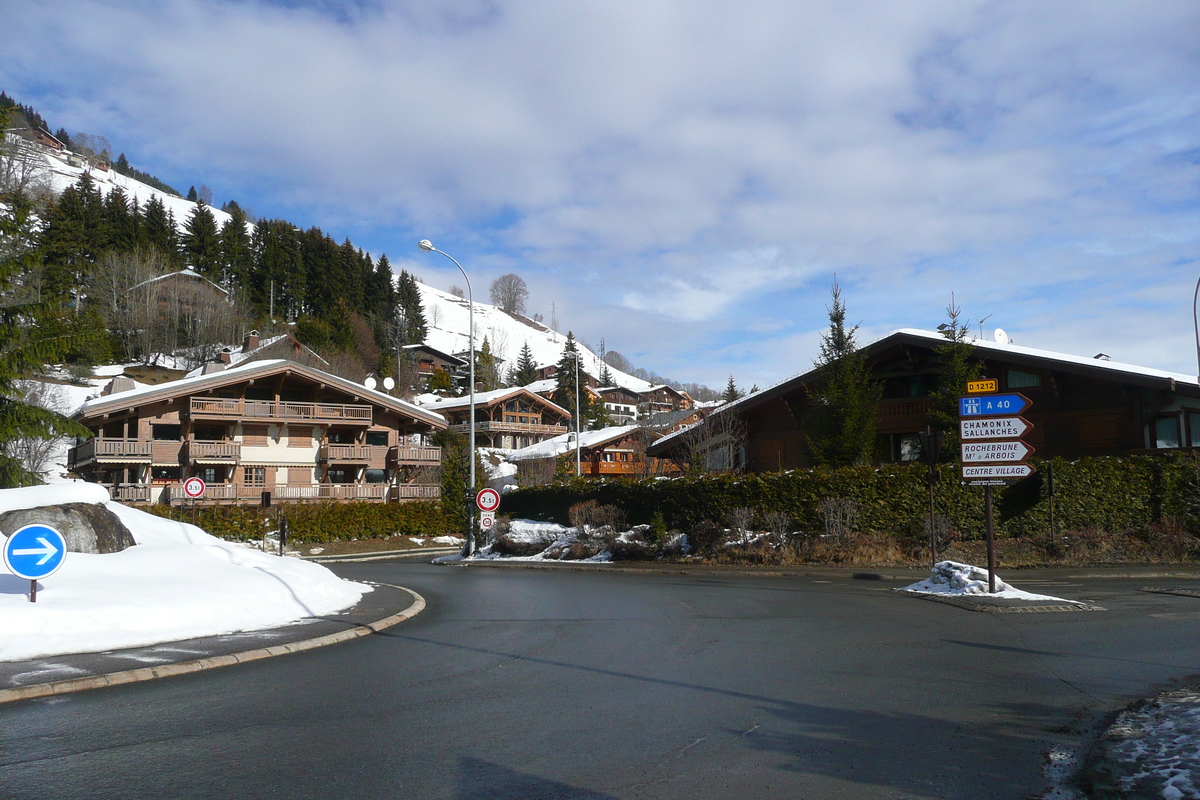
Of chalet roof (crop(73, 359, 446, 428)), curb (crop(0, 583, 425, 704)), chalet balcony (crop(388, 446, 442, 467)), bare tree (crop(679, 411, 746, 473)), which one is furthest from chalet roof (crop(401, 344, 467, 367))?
curb (crop(0, 583, 425, 704))

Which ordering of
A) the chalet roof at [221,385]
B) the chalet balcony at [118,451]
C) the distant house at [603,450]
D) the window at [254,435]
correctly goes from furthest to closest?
the distant house at [603,450] → the window at [254,435] → the chalet roof at [221,385] → the chalet balcony at [118,451]

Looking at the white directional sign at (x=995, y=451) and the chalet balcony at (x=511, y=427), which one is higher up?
the chalet balcony at (x=511, y=427)

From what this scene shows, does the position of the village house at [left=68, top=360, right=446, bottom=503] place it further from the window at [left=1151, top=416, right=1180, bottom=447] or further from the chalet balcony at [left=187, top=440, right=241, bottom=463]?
the window at [left=1151, top=416, right=1180, bottom=447]

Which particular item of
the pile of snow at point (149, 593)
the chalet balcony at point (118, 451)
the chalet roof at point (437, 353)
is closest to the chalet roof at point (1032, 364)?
the pile of snow at point (149, 593)

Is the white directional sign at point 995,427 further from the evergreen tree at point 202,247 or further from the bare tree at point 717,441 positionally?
the evergreen tree at point 202,247

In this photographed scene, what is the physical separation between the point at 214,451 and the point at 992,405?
41.9 m

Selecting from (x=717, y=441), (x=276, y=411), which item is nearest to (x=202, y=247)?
(x=276, y=411)

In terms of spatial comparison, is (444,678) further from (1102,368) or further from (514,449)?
(514,449)

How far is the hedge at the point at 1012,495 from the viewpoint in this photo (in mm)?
23672

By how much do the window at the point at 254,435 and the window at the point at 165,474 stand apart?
3.84m

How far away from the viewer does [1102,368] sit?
29047mm

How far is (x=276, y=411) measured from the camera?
162ft

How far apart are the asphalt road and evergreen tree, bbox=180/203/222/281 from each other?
98.2 m

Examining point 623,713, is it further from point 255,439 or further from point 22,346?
point 255,439
